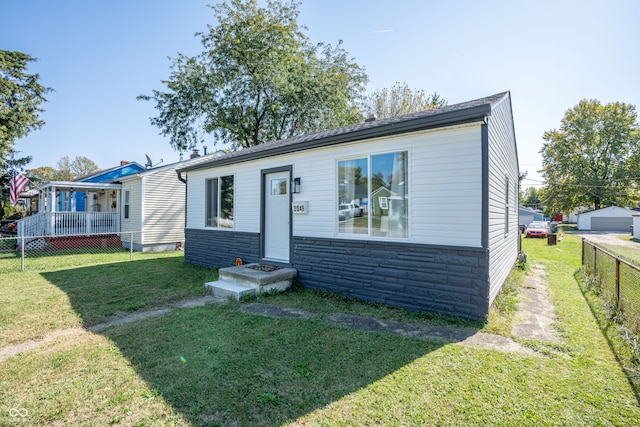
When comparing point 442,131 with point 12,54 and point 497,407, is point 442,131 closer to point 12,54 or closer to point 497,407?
point 497,407

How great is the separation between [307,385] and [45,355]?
302 cm

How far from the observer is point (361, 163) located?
5.55m

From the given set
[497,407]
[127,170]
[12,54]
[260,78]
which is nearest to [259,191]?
[497,407]

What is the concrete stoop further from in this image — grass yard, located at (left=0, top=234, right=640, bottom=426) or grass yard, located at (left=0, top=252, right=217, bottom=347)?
grass yard, located at (left=0, top=234, right=640, bottom=426)

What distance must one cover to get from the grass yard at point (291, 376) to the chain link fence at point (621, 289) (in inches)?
15.3

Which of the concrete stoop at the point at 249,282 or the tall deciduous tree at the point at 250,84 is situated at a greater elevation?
the tall deciduous tree at the point at 250,84

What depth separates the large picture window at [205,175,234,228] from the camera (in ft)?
27.5

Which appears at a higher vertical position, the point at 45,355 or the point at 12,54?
the point at 12,54

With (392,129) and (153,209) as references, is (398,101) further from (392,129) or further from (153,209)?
(392,129)

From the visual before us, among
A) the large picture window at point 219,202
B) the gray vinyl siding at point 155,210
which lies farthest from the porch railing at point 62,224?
the large picture window at point 219,202

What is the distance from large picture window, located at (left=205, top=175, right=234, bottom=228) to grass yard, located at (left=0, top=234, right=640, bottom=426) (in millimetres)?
4013

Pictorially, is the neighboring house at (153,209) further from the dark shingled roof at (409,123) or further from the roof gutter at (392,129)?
the dark shingled roof at (409,123)

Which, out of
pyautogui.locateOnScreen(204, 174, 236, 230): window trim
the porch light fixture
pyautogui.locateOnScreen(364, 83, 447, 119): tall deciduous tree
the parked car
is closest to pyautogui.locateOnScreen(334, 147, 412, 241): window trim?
the porch light fixture

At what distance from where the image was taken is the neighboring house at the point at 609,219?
103ft
